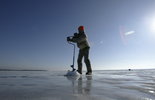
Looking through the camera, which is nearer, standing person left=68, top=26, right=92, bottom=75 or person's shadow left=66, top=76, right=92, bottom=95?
person's shadow left=66, top=76, right=92, bottom=95

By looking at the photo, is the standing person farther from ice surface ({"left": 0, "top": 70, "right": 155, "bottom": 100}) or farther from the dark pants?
ice surface ({"left": 0, "top": 70, "right": 155, "bottom": 100})

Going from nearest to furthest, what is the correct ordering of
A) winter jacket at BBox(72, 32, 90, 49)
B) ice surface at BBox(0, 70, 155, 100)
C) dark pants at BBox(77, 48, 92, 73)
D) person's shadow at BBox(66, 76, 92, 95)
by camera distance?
ice surface at BBox(0, 70, 155, 100)
person's shadow at BBox(66, 76, 92, 95)
winter jacket at BBox(72, 32, 90, 49)
dark pants at BBox(77, 48, 92, 73)

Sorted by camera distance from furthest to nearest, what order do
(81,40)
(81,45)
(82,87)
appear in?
(81,45) < (81,40) < (82,87)

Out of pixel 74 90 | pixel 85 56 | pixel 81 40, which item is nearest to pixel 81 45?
pixel 81 40

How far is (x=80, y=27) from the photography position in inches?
373

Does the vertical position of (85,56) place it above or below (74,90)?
above

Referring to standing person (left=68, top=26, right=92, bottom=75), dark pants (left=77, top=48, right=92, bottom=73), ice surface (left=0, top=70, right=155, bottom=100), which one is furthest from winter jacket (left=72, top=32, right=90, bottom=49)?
ice surface (left=0, top=70, right=155, bottom=100)

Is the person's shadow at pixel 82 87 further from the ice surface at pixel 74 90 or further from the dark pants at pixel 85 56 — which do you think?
the dark pants at pixel 85 56

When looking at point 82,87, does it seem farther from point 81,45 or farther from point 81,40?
point 81,45

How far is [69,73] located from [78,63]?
6.35ft

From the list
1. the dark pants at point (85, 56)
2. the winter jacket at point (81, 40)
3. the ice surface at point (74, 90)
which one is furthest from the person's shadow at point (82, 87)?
the dark pants at point (85, 56)

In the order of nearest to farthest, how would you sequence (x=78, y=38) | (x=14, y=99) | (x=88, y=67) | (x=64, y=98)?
1. (x=14, y=99)
2. (x=64, y=98)
3. (x=78, y=38)
4. (x=88, y=67)

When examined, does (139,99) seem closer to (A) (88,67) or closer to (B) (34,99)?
(B) (34,99)

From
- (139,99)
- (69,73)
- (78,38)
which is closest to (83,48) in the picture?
(78,38)
